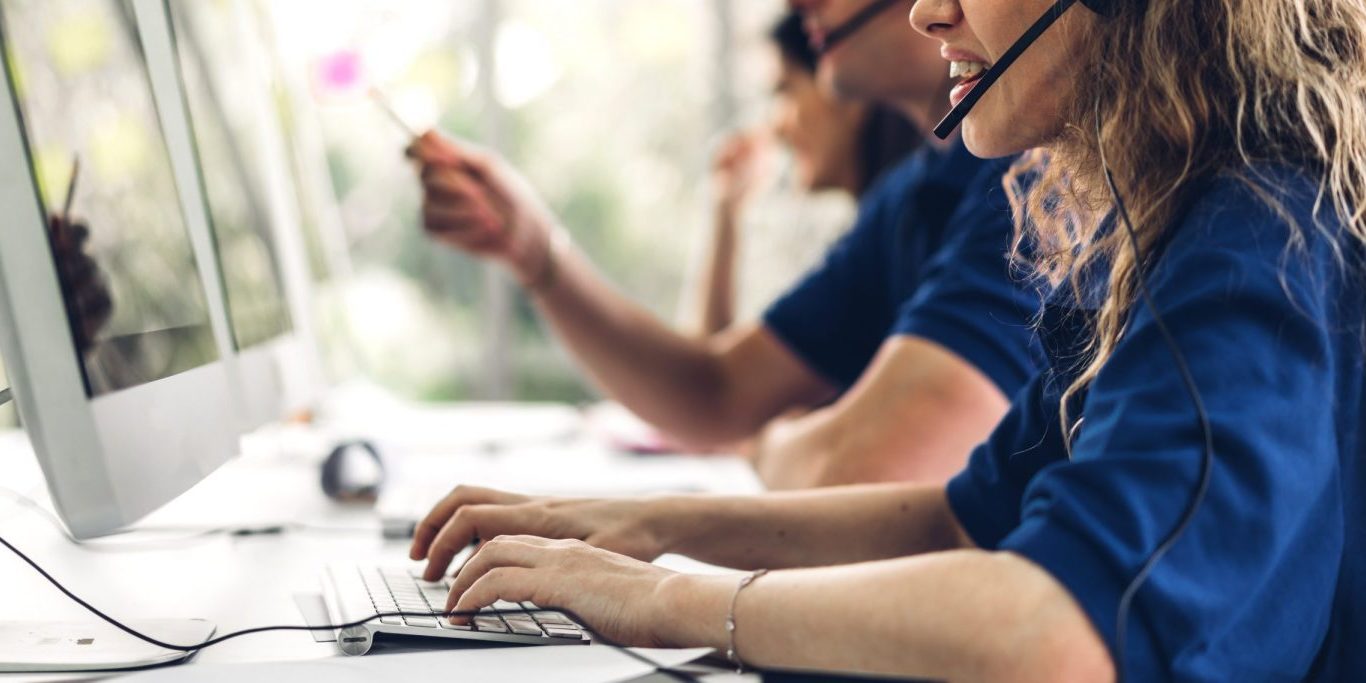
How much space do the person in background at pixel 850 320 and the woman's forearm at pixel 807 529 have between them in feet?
0.88

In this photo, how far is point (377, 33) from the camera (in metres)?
3.74

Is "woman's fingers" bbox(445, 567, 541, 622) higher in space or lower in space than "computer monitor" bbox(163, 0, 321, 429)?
lower

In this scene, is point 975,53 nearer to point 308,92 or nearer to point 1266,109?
point 1266,109

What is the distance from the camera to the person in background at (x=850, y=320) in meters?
1.08

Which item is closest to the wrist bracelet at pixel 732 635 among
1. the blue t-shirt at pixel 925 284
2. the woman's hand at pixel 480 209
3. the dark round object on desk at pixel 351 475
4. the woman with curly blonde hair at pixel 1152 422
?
the woman with curly blonde hair at pixel 1152 422

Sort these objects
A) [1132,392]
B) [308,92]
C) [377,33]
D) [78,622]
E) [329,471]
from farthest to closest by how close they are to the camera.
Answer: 1. [377,33]
2. [308,92]
3. [329,471]
4. [78,622]
5. [1132,392]

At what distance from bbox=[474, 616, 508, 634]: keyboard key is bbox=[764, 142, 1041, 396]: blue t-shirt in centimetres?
42

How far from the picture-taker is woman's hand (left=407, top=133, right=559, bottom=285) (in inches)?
54.6

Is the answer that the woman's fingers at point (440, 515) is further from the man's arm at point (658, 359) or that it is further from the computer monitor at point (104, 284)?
the man's arm at point (658, 359)

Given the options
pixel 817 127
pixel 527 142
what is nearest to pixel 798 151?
pixel 817 127

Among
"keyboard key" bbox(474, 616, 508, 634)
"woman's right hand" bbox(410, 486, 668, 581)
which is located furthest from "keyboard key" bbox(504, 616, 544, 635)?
"woman's right hand" bbox(410, 486, 668, 581)

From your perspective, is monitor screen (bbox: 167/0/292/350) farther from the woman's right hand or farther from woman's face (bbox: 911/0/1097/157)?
woman's face (bbox: 911/0/1097/157)

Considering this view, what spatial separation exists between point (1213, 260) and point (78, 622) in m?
0.68

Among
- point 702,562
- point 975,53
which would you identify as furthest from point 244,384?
point 975,53
